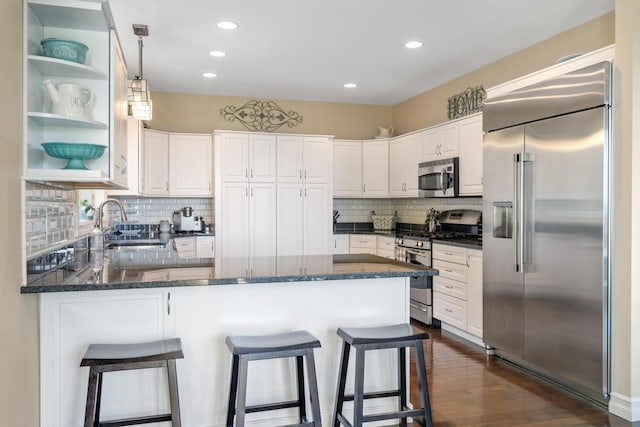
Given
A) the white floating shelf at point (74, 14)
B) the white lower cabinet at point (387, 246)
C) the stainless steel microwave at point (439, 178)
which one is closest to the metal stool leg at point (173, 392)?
the white floating shelf at point (74, 14)

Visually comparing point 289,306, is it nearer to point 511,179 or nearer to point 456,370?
point 456,370

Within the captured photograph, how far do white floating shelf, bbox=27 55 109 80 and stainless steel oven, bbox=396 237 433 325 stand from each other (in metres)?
3.57

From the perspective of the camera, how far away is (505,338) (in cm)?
388

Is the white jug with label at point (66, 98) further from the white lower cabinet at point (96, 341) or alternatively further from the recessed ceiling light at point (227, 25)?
the recessed ceiling light at point (227, 25)

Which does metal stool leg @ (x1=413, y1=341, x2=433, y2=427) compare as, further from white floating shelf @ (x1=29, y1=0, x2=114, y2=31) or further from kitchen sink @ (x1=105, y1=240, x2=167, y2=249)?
kitchen sink @ (x1=105, y1=240, x2=167, y2=249)

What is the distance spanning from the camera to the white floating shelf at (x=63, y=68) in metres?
2.25

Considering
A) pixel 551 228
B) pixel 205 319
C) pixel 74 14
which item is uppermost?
pixel 74 14

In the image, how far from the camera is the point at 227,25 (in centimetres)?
390

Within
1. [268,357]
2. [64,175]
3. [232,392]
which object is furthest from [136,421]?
[64,175]

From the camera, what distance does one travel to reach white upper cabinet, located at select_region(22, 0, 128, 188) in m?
2.27

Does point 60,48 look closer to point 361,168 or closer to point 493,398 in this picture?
point 493,398

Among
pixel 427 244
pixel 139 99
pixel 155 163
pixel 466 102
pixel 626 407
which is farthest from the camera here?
pixel 155 163

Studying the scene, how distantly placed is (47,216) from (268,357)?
1476 mm

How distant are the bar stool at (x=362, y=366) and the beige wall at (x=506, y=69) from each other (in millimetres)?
2877
